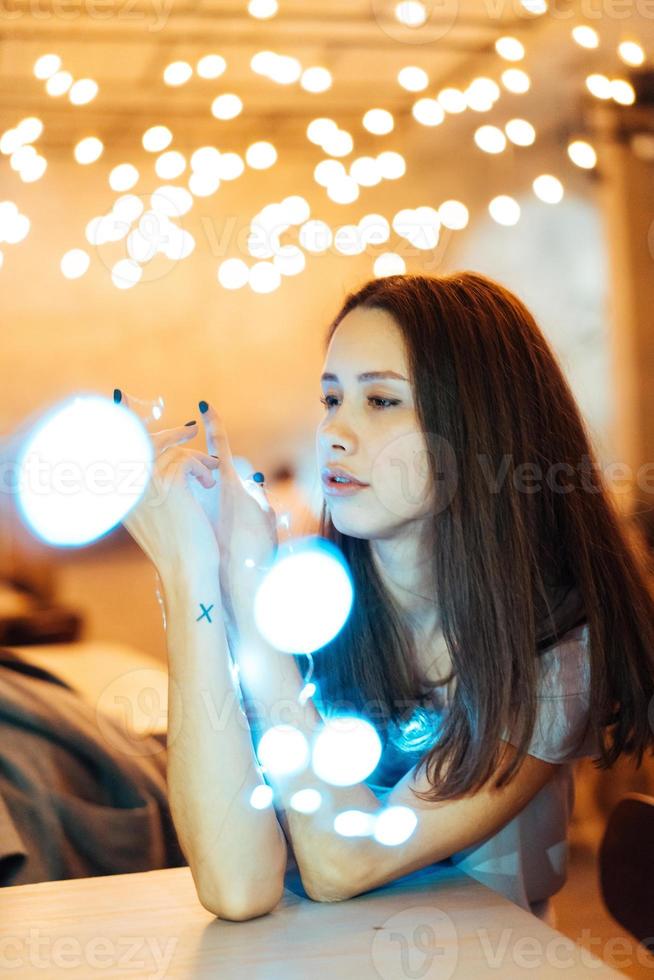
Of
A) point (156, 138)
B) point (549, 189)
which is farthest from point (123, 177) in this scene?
point (549, 189)

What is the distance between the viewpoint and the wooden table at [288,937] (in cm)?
59

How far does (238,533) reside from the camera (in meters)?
0.89

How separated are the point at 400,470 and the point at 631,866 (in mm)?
383

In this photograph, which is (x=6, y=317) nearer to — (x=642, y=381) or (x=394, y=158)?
(x=394, y=158)

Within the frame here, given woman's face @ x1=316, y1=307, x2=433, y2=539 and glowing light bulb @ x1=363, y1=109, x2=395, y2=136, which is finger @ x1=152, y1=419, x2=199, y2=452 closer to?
woman's face @ x1=316, y1=307, x2=433, y2=539

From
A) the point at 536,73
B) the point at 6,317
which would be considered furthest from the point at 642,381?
the point at 6,317

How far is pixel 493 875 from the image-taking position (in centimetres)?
95

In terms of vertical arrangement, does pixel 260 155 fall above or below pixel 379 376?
above

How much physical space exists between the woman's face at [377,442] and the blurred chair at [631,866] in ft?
1.01

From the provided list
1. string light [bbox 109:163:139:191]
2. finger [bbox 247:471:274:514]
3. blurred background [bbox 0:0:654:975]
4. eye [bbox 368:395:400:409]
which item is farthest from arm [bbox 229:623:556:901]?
string light [bbox 109:163:139:191]

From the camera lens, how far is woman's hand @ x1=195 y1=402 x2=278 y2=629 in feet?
2.87

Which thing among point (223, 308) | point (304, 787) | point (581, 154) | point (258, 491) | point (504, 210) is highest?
point (581, 154)

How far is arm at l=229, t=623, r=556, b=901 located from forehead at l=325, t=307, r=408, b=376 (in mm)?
258

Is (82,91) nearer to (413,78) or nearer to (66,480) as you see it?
(413,78)
